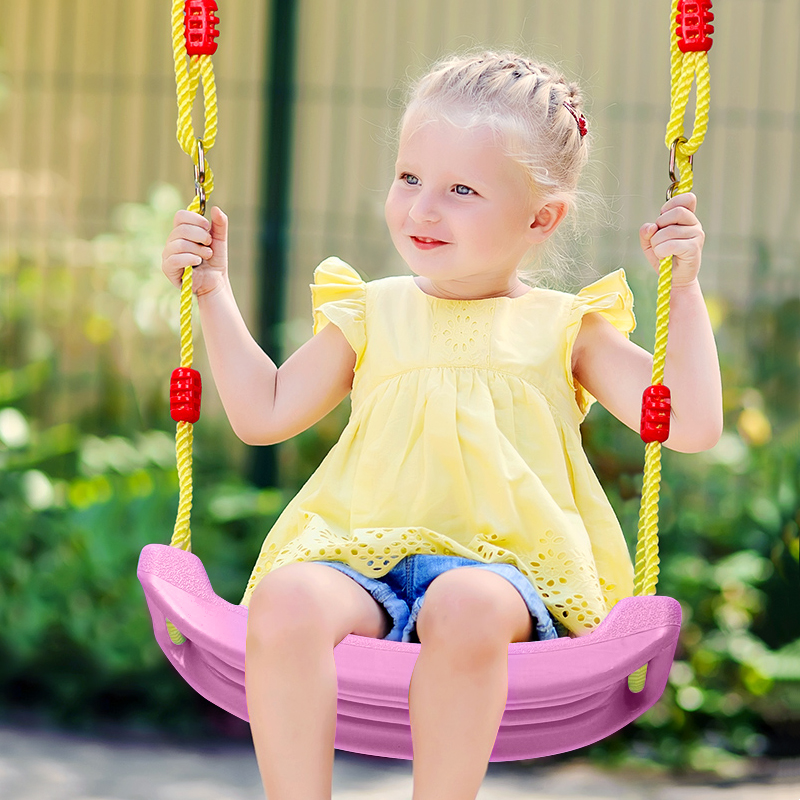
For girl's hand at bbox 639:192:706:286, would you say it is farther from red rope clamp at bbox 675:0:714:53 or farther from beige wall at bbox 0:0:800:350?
beige wall at bbox 0:0:800:350

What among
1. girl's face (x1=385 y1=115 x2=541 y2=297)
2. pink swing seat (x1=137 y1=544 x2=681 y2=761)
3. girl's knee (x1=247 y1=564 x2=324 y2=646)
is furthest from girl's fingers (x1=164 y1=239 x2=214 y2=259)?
girl's knee (x1=247 y1=564 x2=324 y2=646)

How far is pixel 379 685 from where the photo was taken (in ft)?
4.22

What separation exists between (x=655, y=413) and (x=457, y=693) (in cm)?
42

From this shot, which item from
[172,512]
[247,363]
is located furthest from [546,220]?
[172,512]

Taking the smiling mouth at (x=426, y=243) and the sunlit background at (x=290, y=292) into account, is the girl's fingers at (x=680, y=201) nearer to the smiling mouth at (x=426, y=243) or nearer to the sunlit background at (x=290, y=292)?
the smiling mouth at (x=426, y=243)

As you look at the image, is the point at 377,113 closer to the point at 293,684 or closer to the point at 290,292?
the point at 290,292

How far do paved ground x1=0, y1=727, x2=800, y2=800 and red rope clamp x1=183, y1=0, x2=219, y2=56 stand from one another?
5.99 ft

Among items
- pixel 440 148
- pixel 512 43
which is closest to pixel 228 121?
pixel 512 43

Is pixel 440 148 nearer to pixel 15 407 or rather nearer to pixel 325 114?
pixel 325 114

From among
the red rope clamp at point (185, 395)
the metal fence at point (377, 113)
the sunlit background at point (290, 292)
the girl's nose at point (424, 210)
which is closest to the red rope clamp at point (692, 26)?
the girl's nose at point (424, 210)

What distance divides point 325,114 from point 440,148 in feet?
6.21

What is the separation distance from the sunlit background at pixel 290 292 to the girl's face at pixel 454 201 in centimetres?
159

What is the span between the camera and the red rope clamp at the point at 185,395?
1528 millimetres

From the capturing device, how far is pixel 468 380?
5.00 ft
